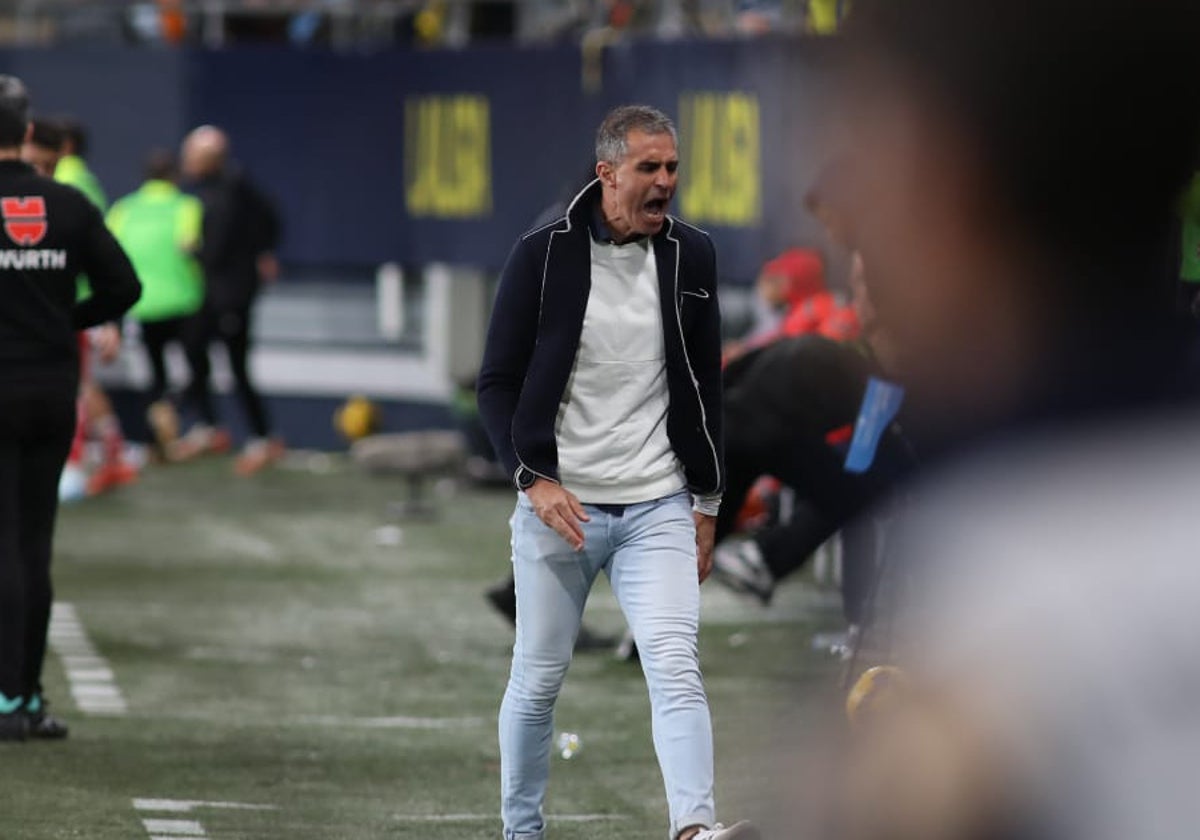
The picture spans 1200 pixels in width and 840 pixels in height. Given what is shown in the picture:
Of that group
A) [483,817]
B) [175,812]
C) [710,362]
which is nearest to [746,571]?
[483,817]

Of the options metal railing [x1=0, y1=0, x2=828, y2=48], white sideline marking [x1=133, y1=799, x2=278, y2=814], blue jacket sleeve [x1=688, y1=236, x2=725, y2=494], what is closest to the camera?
blue jacket sleeve [x1=688, y1=236, x2=725, y2=494]

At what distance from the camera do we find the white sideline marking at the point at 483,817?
7094 millimetres

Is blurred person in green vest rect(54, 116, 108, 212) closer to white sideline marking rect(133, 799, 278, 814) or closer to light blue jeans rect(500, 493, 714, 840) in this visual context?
white sideline marking rect(133, 799, 278, 814)

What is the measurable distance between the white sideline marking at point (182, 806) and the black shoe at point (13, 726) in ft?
3.43

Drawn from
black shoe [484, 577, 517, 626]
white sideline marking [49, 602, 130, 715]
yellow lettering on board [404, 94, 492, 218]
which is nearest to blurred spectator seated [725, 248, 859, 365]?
black shoe [484, 577, 517, 626]

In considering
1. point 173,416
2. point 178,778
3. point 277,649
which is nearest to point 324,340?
point 173,416

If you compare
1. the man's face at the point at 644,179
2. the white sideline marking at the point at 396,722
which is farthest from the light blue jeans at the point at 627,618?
the white sideline marking at the point at 396,722

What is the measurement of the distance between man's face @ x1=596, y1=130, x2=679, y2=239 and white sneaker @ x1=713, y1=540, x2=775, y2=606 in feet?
16.6

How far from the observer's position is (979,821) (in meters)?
2.73

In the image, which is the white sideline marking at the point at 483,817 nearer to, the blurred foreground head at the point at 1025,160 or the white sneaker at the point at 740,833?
the white sneaker at the point at 740,833

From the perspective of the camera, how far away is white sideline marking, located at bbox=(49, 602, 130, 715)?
9227 millimetres

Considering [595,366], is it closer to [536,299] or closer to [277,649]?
[536,299]

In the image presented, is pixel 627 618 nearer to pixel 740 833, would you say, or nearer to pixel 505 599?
pixel 740 833

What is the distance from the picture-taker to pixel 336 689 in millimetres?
9727
